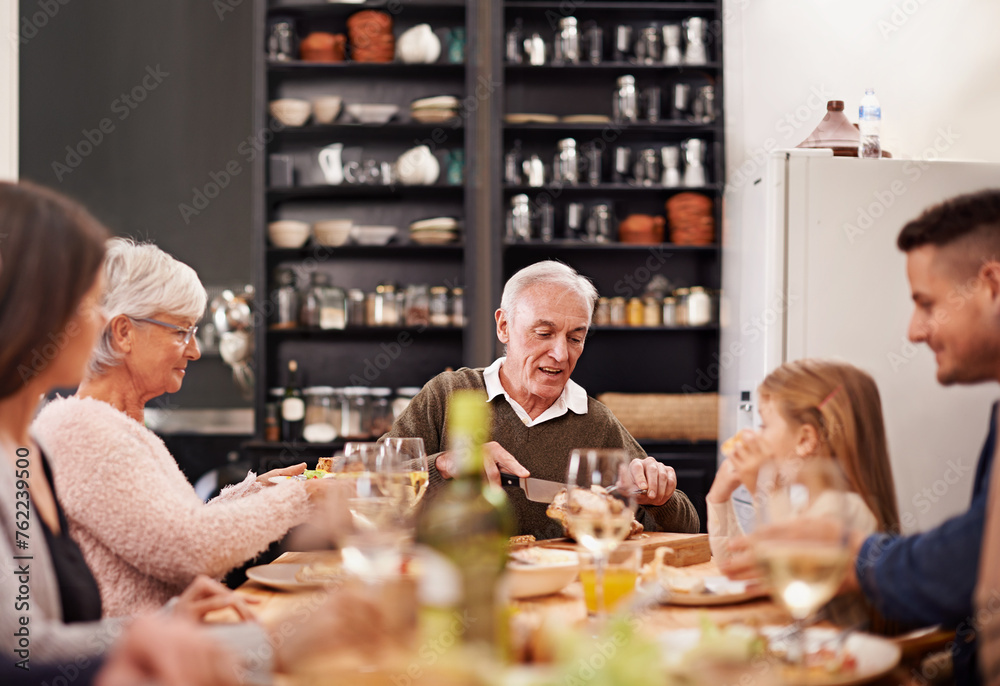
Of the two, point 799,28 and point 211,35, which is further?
point 211,35

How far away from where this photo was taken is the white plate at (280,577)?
51.8 inches

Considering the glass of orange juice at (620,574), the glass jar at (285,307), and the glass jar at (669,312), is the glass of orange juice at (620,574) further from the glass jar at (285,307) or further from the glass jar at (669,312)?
the glass jar at (285,307)

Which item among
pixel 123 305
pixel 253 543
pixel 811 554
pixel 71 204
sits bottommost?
pixel 253 543

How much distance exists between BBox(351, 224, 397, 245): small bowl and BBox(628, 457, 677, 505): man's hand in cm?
255

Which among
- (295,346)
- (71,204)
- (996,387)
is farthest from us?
(295,346)

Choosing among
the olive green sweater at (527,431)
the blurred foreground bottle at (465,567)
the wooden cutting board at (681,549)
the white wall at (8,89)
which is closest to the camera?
the blurred foreground bottle at (465,567)

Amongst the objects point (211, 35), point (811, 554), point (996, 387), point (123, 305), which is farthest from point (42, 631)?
point (211, 35)

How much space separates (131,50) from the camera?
14.4ft

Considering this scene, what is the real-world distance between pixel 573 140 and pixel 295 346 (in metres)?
1.71

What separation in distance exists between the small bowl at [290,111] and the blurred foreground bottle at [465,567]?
3486 mm

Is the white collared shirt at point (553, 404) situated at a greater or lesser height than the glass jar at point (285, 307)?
lesser

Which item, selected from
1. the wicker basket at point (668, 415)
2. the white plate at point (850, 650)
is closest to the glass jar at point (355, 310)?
the wicker basket at point (668, 415)

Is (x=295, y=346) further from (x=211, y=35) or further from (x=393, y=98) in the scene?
(x=211, y=35)

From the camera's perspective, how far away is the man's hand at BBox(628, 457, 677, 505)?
1.78 meters
